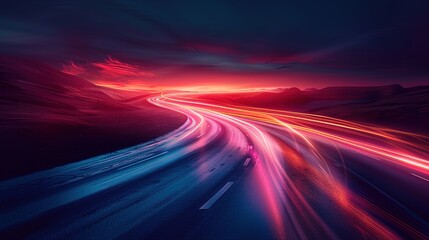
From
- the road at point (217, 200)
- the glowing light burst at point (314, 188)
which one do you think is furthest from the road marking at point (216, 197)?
the glowing light burst at point (314, 188)

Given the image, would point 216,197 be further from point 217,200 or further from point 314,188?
point 314,188

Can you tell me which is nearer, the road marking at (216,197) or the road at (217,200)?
the road at (217,200)

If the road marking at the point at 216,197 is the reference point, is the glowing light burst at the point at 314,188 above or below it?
below

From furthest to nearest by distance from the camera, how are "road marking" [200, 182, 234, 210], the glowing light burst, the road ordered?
"road marking" [200, 182, 234, 210] < the glowing light burst < the road

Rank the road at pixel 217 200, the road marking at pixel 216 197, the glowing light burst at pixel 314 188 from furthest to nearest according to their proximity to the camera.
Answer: the road marking at pixel 216 197, the glowing light burst at pixel 314 188, the road at pixel 217 200

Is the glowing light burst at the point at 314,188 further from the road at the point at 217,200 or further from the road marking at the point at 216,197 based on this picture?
the road marking at the point at 216,197

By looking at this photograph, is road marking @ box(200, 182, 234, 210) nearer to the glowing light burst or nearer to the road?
the road

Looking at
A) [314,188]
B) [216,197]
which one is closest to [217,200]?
[216,197]

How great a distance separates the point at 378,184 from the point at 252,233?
5.39 m

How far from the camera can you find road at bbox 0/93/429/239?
5.30 metres

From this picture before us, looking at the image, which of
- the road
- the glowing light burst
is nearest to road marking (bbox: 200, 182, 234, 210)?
the road

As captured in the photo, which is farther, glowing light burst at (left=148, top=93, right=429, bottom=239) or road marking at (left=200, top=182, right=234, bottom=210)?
road marking at (left=200, top=182, right=234, bottom=210)

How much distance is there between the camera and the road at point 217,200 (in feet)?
17.4

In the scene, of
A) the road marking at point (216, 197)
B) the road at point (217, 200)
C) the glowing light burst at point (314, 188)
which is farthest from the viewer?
the road marking at point (216, 197)
